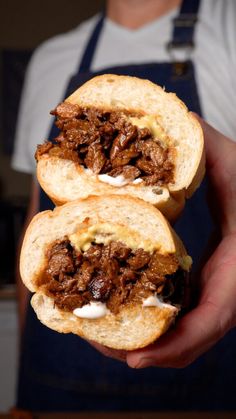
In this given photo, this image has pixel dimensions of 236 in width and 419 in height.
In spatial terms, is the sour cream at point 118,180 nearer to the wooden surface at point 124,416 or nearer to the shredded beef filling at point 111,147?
the shredded beef filling at point 111,147

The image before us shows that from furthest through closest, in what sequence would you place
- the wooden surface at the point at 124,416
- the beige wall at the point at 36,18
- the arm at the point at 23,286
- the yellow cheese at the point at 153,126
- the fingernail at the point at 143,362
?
the beige wall at the point at 36,18 < the arm at the point at 23,286 < the wooden surface at the point at 124,416 < the yellow cheese at the point at 153,126 < the fingernail at the point at 143,362

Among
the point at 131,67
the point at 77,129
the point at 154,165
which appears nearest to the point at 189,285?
the point at 154,165

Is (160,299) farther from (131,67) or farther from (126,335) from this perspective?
(131,67)

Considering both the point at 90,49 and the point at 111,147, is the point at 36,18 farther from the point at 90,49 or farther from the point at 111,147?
the point at 111,147

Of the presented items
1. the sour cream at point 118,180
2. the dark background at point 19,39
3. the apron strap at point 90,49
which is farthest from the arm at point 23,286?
the dark background at point 19,39

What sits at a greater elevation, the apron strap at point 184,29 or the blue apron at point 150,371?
the apron strap at point 184,29

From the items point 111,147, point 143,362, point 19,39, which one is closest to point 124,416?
point 143,362

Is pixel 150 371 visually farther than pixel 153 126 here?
Yes
